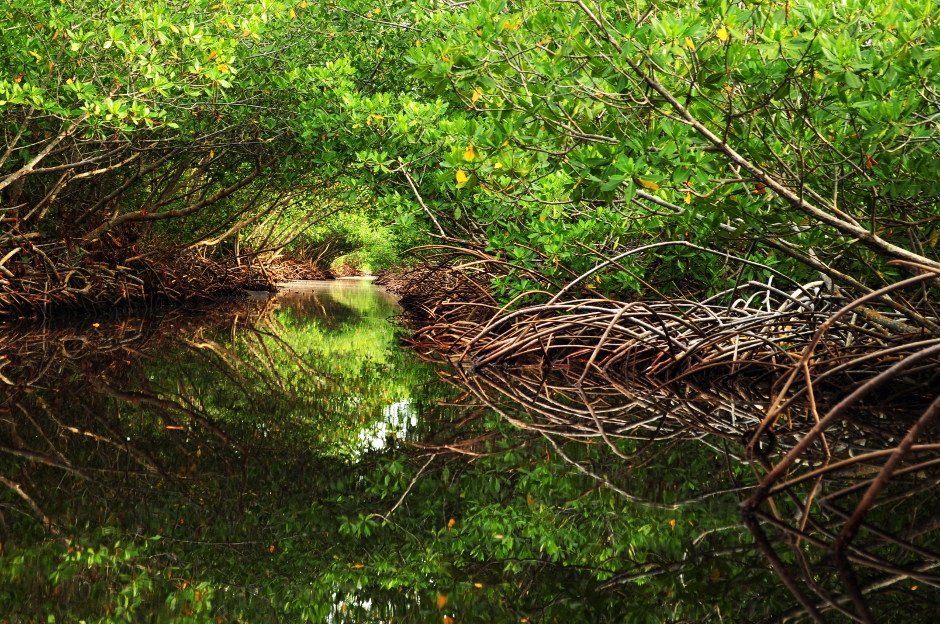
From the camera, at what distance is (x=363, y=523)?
2.01 meters

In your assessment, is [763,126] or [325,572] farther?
[763,126]

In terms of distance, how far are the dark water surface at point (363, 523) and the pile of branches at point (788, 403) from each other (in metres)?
0.04

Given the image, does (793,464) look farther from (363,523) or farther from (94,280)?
(94,280)

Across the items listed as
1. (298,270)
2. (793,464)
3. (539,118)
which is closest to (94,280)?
(539,118)

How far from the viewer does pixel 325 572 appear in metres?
1.66

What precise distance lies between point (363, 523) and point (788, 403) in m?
1.31

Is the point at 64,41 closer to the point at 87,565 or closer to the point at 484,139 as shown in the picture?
the point at 484,139

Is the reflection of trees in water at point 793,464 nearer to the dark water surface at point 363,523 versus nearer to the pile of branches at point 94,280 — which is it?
the dark water surface at point 363,523

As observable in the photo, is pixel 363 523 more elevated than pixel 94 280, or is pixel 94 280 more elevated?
pixel 363 523

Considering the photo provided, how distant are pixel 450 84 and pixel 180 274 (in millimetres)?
11424

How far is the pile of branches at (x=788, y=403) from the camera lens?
5.52ft

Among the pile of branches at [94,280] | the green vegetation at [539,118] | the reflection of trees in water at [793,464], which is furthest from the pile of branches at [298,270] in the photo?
the reflection of trees in water at [793,464]

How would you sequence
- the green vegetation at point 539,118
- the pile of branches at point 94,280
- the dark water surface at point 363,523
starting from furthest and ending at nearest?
the pile of branches at point 94,280 < the green vegetation at point 539,118 < the dark water surface at point 363,523

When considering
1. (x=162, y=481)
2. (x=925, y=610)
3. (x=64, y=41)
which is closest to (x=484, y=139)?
(x=162, y=481)
